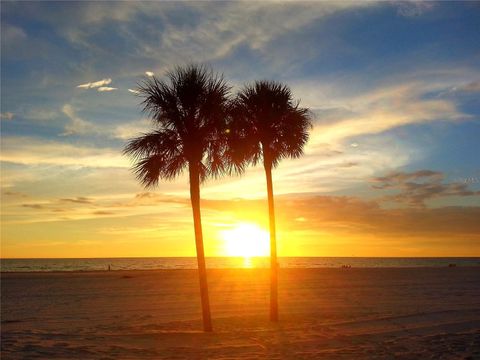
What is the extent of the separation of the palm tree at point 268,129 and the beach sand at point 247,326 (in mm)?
3283

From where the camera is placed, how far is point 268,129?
1775 cm

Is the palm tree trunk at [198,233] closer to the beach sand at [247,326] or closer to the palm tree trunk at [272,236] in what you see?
the beach sand at [247,326]

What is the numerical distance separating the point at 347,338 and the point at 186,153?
8.02 metres

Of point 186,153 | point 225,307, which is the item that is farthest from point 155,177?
point 225,307

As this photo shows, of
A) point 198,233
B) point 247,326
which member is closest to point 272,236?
point 198,233

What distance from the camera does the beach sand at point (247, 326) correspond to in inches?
532

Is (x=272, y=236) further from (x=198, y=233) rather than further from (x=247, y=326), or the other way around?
(x=247, y=326)

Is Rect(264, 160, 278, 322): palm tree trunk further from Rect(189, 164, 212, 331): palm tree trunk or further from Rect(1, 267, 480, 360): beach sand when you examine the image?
Rect(189, 164, 212, 331): palm tree trunk

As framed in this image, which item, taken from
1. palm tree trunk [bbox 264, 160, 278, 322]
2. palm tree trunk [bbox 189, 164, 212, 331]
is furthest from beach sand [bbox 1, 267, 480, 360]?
palm tree trunk [bbox 264, 160, 278, 322]

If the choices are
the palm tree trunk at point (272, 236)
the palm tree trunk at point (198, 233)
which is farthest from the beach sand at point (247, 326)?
the palm tree trunk at point (272, 236)

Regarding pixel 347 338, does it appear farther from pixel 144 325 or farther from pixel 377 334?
pixel 144 325

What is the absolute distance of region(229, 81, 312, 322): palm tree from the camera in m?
17.4

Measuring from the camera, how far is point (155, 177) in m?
16.9

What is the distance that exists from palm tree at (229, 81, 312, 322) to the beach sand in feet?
10.8
